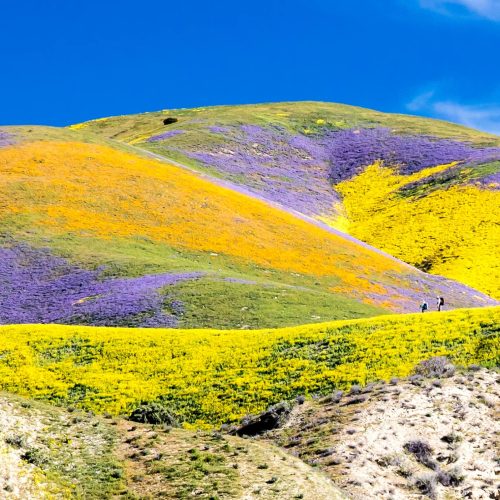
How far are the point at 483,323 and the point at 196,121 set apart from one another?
120 meters

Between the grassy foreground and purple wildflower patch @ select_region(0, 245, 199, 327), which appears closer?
the grassy foreground

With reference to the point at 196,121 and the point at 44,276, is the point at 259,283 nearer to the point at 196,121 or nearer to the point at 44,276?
the point at 44,276

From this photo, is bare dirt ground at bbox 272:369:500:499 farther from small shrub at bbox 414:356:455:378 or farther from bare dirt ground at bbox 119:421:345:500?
bare dirt ground at bbox 119:421:345:500

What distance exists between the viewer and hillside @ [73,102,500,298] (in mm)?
81000

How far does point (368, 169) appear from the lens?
121625 millimetres

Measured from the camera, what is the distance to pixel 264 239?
2530 inches

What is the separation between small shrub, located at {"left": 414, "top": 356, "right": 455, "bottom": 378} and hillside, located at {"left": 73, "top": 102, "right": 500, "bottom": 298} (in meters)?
43.9

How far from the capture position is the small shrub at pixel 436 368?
77.9 feet

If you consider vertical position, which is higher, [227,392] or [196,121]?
[196,121]

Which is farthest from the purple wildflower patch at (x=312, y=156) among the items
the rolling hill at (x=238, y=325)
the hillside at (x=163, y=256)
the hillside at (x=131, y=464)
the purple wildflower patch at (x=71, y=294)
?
the hillside at (x=131, y=464)

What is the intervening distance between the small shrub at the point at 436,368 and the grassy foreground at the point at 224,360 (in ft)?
1.72

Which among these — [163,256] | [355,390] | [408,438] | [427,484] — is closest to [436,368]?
[355,390]

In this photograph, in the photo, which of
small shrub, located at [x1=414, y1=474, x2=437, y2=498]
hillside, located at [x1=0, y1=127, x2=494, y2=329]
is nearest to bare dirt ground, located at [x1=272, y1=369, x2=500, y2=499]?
small shrub, located at [x1=414, y1=474, x2=437, y2=498]

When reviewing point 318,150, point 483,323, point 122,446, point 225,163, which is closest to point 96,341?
point 122,446
